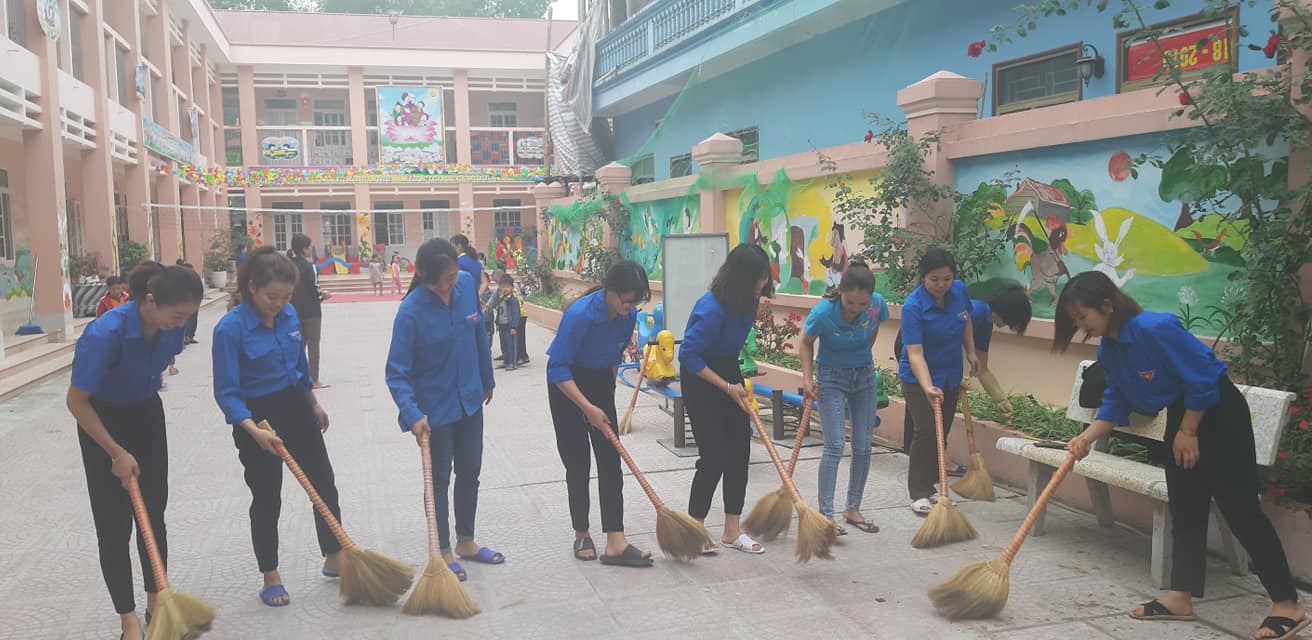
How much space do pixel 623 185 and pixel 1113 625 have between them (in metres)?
12.0

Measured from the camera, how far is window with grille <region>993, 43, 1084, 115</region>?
9.41 metres

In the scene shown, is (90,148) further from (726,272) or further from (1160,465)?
(1160,465)

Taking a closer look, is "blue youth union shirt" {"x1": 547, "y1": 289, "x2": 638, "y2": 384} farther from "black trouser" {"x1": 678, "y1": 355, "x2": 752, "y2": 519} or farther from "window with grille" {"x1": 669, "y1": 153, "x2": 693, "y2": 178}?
"window with grille" {"x1": 669, "y1": 153, "x2": 693, "y2": 178}

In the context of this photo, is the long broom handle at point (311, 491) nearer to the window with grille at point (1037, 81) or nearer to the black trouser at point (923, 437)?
the black trouser at point (923, 437)

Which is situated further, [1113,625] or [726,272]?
[726,272]

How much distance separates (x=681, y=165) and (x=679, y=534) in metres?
13.9

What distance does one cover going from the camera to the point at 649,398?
985 centimetres

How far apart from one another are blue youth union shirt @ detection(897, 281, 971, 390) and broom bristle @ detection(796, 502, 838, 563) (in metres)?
1.25

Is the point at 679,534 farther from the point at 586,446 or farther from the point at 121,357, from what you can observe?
the point at 121,357

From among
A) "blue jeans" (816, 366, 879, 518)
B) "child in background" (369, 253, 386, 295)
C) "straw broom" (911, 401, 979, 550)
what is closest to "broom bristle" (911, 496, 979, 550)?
"straw broom" (911, 401, 979, 550)

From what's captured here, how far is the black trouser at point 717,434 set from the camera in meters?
4.86

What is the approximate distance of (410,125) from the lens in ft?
105

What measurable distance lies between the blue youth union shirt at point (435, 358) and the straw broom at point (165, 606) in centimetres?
109

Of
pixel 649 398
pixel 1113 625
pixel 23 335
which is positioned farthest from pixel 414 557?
pixel 23 335
